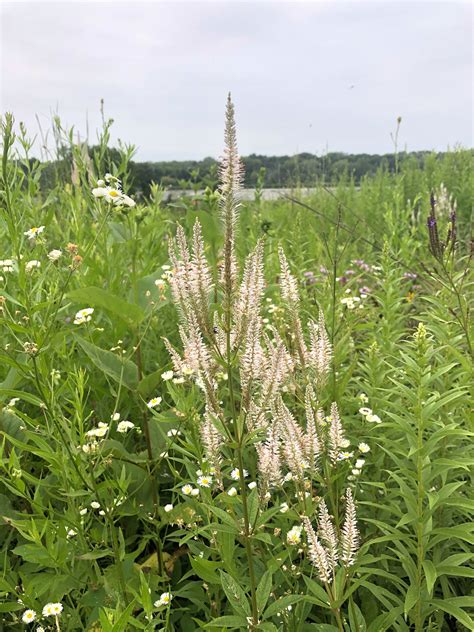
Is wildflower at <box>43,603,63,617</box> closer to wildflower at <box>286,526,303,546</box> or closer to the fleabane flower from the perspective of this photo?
the fleabane flower

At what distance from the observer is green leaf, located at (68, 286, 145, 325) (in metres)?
2.12

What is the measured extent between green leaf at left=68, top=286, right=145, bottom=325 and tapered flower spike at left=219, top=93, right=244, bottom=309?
1.08 metres

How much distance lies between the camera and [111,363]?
7.38ft

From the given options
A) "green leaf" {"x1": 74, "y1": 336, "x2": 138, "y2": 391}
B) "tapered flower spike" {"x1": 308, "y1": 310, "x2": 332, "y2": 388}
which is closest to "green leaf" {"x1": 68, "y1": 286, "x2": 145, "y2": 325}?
"green leaf" {"x1": 74, "y1": 336, "x2": 138, "y2": 391}

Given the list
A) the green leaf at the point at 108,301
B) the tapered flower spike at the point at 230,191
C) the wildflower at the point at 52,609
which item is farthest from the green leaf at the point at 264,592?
the green leaf at the point at 108,301

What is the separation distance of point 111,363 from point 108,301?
265mm

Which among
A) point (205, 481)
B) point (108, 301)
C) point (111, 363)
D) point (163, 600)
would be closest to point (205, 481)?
point (205, 481)

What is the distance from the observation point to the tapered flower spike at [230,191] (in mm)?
1092

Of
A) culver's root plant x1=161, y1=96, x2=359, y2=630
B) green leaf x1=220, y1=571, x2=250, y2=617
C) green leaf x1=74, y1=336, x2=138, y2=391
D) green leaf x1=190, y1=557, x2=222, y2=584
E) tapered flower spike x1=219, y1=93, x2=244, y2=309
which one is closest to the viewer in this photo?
tapered flower spike x1=219, y1=93, x2=244, y2=309

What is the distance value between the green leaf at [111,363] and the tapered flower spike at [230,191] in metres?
1.07

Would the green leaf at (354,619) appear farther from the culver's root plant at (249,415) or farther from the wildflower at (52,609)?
the wildflower at (52,609)

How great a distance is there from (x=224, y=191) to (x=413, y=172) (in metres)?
8.16

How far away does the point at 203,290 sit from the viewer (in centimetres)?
121

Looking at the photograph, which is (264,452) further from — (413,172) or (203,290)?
(413,172)
